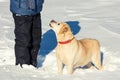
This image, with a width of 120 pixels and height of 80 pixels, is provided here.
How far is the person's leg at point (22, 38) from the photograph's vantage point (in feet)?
→ 20.3

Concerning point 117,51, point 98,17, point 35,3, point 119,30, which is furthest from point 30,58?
point 98,17

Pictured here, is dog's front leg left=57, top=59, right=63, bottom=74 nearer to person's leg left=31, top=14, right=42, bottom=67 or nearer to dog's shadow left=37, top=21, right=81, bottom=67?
person's leg left=31, top=14, right=42, bottom=67

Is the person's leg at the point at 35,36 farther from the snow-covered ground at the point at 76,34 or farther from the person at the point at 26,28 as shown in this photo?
the snow-covered ground at the point at 76,34

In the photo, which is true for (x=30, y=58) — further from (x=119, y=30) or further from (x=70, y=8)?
(x=70, y=8)

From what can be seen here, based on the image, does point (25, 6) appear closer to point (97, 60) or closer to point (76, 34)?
point (97, 60)

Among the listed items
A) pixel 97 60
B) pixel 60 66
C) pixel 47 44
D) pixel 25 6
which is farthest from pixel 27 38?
pixel 47 44

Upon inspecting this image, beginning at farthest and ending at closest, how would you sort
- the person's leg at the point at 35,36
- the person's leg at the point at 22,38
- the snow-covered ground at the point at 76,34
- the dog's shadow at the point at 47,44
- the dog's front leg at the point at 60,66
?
the dog's shadow at the point at 47,44 < the person's leg at the point at 35,36 < the person's leg at the point at 22,38 < the dog's front leg at the point at 60,66 < the snow-covered ground at the point at 76,34

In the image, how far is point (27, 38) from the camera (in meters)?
6.28

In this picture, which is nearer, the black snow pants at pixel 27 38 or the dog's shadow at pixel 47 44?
the black snow pants at pixel 27 38

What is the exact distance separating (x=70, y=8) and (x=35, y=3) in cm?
487

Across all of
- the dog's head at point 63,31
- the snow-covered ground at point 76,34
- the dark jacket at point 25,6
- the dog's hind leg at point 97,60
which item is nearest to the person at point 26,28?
the dark jacket at point 25,6

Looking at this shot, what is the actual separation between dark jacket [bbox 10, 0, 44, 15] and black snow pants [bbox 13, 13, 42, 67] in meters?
0.08

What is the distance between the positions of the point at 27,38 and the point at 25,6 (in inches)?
19.9

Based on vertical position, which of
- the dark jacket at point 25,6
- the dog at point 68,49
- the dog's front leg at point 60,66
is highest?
the dark jacket at point 25,6
